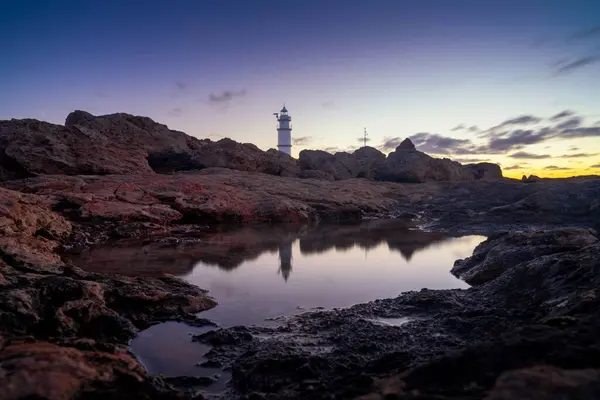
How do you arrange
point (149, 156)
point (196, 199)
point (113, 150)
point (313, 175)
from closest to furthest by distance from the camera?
point (196, 199)
point (113, 150)
point (149, 156)
point (313, 175)

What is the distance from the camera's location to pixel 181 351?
5406 mm

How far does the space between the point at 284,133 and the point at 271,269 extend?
64116 millimetres

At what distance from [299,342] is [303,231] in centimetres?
1485

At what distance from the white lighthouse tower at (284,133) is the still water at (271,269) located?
55.6 meters

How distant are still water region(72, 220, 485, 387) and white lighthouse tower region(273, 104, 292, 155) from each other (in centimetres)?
5555

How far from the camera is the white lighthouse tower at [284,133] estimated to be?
73.9m

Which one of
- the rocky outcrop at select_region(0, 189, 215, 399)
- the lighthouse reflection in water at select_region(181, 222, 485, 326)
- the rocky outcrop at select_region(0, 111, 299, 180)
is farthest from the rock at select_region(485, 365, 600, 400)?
the rocky outcrop at select_region(0, 111, 299, 180)

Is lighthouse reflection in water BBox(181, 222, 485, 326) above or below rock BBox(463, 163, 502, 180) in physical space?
below

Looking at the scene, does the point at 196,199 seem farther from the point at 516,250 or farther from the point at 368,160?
the point at 368,160

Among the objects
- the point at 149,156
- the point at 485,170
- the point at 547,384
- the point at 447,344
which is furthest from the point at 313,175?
the point at 547,384

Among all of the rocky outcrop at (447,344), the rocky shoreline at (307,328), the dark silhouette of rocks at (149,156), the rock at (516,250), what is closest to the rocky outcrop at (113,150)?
the dark silhouette of rocks at (149,156)

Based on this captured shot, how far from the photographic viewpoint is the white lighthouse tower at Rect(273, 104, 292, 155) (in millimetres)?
73875

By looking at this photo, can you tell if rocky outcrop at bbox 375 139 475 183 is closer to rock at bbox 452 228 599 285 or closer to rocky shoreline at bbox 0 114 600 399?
rocky shoreline at bbox 0 114 600 399

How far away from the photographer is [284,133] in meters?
73.9
